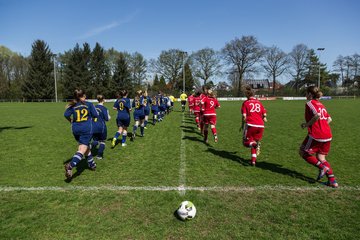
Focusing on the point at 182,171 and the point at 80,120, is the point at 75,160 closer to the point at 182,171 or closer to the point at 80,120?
the point at 80,120

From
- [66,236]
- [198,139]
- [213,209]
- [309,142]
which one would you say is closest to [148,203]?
[213,209]

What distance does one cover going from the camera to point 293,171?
250 inches

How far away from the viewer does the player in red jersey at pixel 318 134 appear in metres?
5.31

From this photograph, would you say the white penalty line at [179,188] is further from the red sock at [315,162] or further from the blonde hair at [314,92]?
the blonde hair at [314,92]

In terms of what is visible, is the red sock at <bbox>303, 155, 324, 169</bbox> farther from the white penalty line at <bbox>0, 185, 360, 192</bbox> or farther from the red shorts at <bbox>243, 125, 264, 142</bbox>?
the red shorts at <bbox>243, 125, 264, 142</bbox>

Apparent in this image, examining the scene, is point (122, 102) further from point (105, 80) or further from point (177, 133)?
point (105, 80)

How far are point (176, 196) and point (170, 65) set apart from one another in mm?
67536

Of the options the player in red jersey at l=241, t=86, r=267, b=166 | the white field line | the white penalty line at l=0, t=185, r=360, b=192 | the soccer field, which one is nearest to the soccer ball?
the soccer field

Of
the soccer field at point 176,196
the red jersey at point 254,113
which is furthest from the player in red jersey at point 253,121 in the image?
the soccer field at point 176,196

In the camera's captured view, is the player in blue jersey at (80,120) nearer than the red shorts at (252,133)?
Yes

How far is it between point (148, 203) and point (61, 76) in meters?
72.3

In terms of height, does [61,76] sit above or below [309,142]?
above

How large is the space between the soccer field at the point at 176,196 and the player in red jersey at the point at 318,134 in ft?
1.16

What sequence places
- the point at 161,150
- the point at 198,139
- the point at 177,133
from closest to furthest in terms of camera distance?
the point at 161,150, the point at 198,139, the point at 177,133
